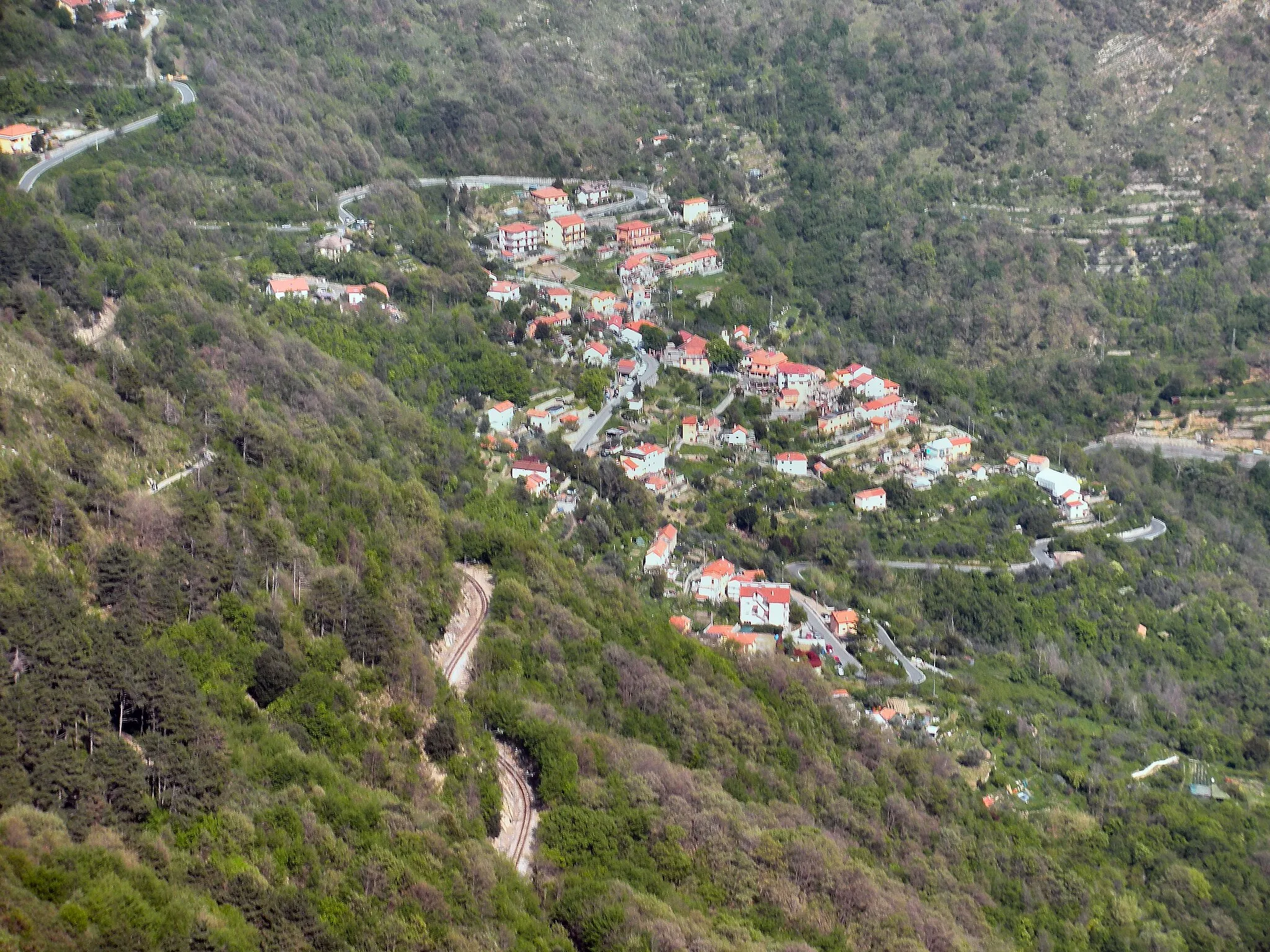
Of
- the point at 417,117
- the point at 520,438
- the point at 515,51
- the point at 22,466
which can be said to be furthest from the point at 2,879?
the point at 515,51

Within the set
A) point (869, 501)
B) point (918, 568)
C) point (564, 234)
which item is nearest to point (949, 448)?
point (869, 501)

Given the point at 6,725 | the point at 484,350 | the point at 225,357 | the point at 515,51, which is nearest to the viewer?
the point at 6,725

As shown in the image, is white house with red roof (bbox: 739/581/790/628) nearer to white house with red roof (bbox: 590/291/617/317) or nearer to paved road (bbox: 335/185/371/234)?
white house with red roof (bbox: 590/291/617/317)

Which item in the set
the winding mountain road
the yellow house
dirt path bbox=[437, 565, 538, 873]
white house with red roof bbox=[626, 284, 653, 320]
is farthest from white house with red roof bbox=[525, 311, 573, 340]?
dirt path bbox=[437, 565, 538, 873]

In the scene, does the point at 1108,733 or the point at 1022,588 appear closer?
the point at 1108,733

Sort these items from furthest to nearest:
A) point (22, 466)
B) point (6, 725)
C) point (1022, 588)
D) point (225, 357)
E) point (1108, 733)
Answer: point (1022, 588) < point (1108, 733) < point (225, 357) < point (22, 466) < point (6, 725)

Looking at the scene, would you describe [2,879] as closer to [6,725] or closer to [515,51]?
[6,725]

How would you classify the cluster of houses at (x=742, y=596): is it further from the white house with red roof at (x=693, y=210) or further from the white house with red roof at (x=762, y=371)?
the white house with red roof at (x=693, y=210)
